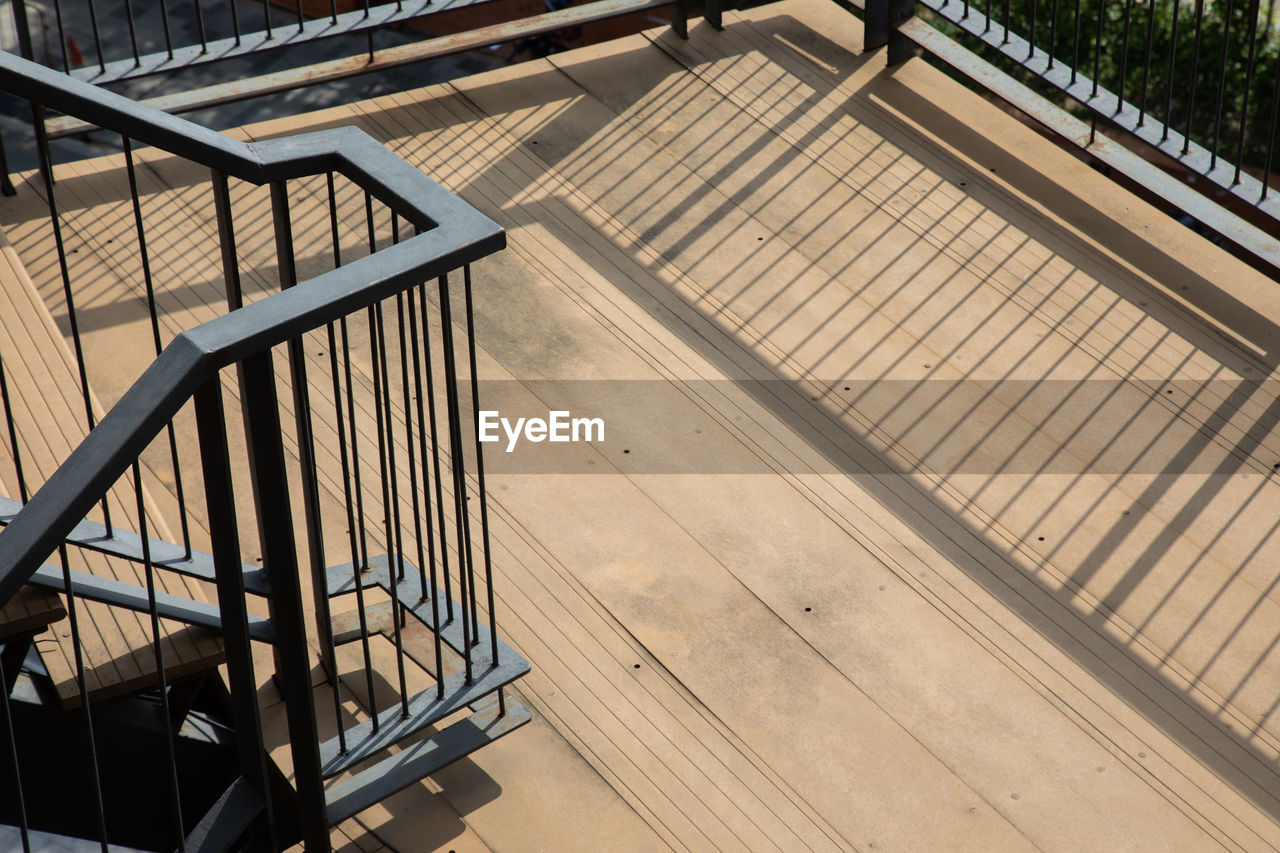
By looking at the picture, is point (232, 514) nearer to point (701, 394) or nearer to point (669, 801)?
point (669, 801)

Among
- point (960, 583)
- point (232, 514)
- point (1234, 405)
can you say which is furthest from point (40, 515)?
point (1234, 405)

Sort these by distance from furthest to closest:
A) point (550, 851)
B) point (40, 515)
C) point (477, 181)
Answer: point (477, 181)
point (550, 851)
point (40, 515)

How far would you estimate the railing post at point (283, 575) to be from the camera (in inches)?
66.2

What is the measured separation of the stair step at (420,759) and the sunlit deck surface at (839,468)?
0.42 ft

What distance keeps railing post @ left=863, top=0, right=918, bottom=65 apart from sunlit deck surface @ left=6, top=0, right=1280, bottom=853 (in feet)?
0.19

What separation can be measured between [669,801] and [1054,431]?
1407 millimetres

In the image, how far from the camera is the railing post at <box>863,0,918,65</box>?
460 centimetres

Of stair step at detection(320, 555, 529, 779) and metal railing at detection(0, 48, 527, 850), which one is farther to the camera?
stair step at detection(320, 555, 529, 779)

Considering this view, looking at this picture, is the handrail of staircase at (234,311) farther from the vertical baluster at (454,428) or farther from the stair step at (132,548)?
the stair step at (132,548)

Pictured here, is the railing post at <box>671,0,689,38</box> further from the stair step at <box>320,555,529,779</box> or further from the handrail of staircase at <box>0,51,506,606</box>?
the handrail of staircase at <box>0,51,506,606</box>

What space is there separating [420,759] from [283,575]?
0.63 metres

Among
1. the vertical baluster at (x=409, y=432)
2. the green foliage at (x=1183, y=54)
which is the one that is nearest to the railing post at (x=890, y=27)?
the vertical baluster at (x=409, y=432)

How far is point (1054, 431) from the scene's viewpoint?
10.9 ft

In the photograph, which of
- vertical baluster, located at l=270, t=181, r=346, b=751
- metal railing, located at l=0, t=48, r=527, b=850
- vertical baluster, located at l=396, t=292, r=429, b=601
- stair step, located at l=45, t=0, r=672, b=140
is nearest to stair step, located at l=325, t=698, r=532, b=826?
metal railing, located at l=0, t=48, r=527, b=850
